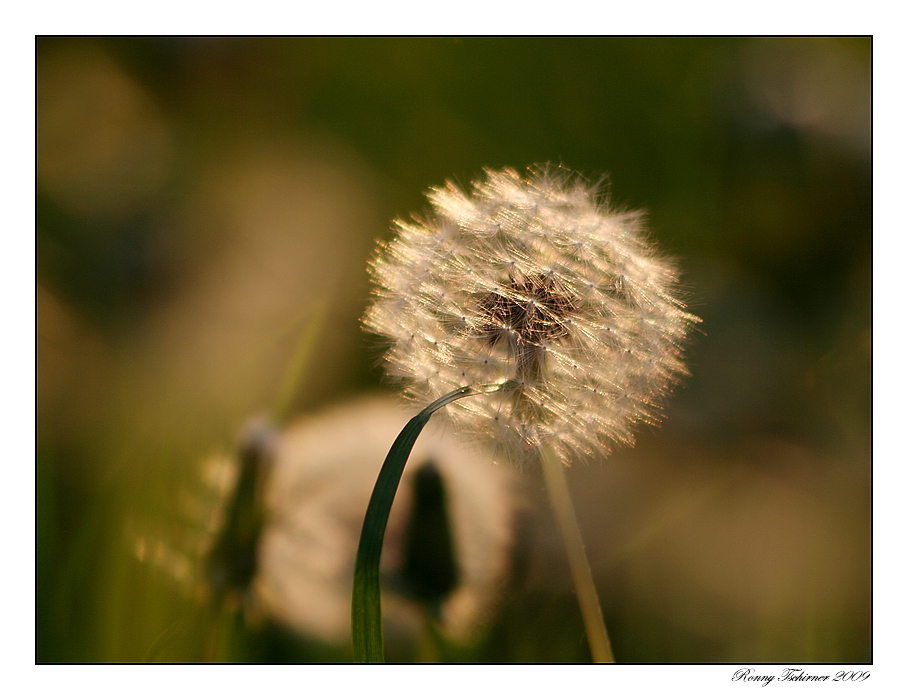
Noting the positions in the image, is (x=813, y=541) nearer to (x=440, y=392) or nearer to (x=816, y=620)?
(x=816, y=620)

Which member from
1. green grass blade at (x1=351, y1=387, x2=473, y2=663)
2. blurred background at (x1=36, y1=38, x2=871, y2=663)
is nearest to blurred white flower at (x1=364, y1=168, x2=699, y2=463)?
green grass blade at (x1=351, y1=387, x2=473, y2=663)

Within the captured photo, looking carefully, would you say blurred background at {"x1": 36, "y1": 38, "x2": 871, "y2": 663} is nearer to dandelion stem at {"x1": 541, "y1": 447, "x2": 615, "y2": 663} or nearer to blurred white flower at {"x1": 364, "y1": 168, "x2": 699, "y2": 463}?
dandelion stem at {"x1": 541, "y1": 447, "x2": 615, "y2": 663}

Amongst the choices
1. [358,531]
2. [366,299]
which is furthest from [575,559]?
[366,299]

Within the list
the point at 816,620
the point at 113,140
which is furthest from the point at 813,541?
the point at 113,140

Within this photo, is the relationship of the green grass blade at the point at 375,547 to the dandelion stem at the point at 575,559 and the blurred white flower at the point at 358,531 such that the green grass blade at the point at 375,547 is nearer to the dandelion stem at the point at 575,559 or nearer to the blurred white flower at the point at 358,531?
the blurred white flower at the point at 358,531

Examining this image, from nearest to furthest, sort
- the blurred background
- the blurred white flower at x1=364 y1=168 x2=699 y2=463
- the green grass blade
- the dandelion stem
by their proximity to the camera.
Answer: the green grass blade < the blurred white flower at x1=364 y1=168 x2=699 y2=463 < the dandelion stem < the blurred background

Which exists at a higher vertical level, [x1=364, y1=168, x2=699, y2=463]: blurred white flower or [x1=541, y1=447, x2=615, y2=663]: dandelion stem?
[x1=364, y1=168, x2=699, y2=463]: blurred white flower

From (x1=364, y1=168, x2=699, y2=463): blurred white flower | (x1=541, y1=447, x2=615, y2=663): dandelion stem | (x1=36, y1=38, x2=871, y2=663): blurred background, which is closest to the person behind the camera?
(x1=364, y1=168, x2=699, y2=463): blurred white flower
